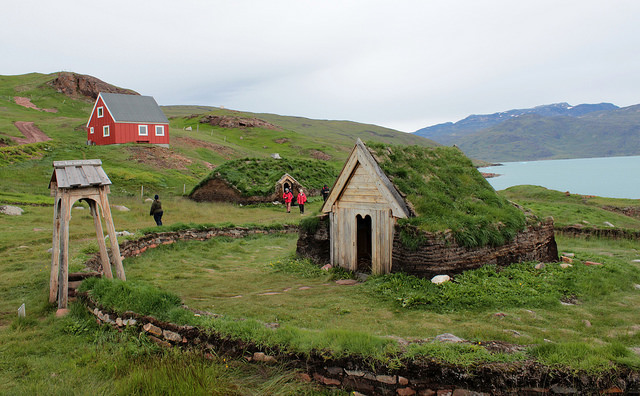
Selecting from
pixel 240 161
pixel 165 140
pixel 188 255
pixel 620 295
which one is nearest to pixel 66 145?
pixel 165 140

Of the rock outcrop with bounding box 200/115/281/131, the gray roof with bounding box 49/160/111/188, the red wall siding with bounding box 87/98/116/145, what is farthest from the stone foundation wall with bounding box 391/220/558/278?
the rock outcrop with bounding box 200/115/281/131

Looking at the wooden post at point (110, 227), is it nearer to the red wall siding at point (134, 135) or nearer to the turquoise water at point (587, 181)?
the red wall siding at point (134, 135)

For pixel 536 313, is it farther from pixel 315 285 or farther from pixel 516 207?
pixel 516 207

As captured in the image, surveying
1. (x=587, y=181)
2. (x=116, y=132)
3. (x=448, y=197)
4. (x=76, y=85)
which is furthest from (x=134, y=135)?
(x=587, y=181)

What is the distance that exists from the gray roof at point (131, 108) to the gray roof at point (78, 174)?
A: 4331 cm

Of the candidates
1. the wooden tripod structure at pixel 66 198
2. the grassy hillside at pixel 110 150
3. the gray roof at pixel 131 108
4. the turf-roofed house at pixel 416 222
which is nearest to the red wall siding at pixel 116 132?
the gray roof at pixel 131 108

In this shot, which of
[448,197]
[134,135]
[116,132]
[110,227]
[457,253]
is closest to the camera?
[110,227]

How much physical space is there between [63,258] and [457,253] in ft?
28.7

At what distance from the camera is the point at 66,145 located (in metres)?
43.2

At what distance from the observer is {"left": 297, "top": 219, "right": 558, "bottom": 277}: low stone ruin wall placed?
9.70 meters

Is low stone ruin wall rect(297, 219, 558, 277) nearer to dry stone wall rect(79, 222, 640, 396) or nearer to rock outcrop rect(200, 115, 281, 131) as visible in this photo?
dry stone wall rect(79, 222, 640, 396)

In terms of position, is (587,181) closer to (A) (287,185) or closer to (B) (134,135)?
(A) (287,185)

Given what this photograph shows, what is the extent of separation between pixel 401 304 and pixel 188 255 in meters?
9.37

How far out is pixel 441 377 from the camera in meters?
5.07
